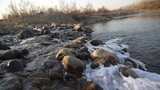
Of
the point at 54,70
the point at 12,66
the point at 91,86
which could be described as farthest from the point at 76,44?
the point at 91,86

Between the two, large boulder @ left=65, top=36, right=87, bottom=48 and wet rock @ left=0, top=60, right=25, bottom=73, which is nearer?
wet rock @ left=0, top=60, right=25, bottom=73

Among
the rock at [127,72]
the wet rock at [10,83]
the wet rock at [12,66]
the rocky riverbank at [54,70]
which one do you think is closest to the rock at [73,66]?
the rocky riverbank at [54,70]

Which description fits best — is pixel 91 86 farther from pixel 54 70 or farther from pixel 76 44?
pixel 76 44

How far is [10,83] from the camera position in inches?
342

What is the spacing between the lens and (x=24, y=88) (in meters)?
8.43

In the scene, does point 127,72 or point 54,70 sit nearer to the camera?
point 127,72

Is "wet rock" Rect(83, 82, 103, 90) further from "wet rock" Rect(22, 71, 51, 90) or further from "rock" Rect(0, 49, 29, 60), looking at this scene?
"rock" Rect(0, 49, 29, 60)

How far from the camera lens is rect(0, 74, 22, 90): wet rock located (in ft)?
27.5

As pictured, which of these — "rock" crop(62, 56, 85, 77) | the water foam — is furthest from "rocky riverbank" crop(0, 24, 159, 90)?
the water foam

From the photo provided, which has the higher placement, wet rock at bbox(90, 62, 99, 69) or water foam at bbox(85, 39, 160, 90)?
wet rock at bbox(90, 62, 99, 69)

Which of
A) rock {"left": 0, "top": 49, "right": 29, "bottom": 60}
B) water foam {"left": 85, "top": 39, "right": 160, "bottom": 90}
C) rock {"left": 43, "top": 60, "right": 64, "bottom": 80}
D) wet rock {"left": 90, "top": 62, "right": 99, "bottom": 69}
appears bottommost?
water foam {"left": 85, "top": 39, "right": 160, "bottom": 90}

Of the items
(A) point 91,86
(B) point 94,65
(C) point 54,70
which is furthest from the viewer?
(B) point 94,65

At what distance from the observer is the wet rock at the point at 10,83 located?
27.5ft

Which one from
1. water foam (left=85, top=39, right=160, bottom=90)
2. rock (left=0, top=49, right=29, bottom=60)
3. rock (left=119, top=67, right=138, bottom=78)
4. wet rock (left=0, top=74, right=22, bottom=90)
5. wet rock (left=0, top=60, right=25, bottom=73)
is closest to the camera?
wet rock (left=0, top=74, right=22, bottom=90)
